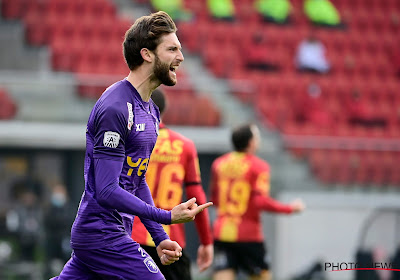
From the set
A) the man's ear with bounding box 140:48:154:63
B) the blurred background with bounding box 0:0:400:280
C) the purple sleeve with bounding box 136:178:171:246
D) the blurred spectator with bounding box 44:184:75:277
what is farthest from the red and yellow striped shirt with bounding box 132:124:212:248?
the blurred spectator with bounding box 44:184:75:277

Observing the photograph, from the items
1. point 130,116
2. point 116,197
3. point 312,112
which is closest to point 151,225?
point 116,197

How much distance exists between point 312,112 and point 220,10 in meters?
4.63

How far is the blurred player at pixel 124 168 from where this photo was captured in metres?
3.98

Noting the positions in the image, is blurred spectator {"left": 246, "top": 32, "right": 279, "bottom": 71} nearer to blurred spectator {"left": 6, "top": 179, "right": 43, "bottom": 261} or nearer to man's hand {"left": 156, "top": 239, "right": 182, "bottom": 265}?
blurred spectator {"left": 6, "top": 179, "right": 43, "bottom": 261}

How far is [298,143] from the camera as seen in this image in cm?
1380

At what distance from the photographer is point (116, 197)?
156 inches

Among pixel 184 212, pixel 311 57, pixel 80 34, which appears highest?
pixel 80 34

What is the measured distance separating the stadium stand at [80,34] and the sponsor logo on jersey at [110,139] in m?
10.1

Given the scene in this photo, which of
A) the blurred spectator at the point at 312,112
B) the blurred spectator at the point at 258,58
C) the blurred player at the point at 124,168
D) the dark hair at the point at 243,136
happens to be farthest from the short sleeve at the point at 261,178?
the blurred spectator at the point at 258,58

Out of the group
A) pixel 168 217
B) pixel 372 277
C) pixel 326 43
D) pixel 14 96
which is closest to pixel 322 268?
pixel 372 277

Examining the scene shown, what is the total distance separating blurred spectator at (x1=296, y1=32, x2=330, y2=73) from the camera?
17859 mm

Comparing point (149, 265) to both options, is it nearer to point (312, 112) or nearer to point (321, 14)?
point (312, 112)

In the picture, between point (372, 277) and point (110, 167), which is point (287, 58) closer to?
point (372, 277)

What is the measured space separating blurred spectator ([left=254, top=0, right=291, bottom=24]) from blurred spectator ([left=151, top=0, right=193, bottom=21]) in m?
1.96
